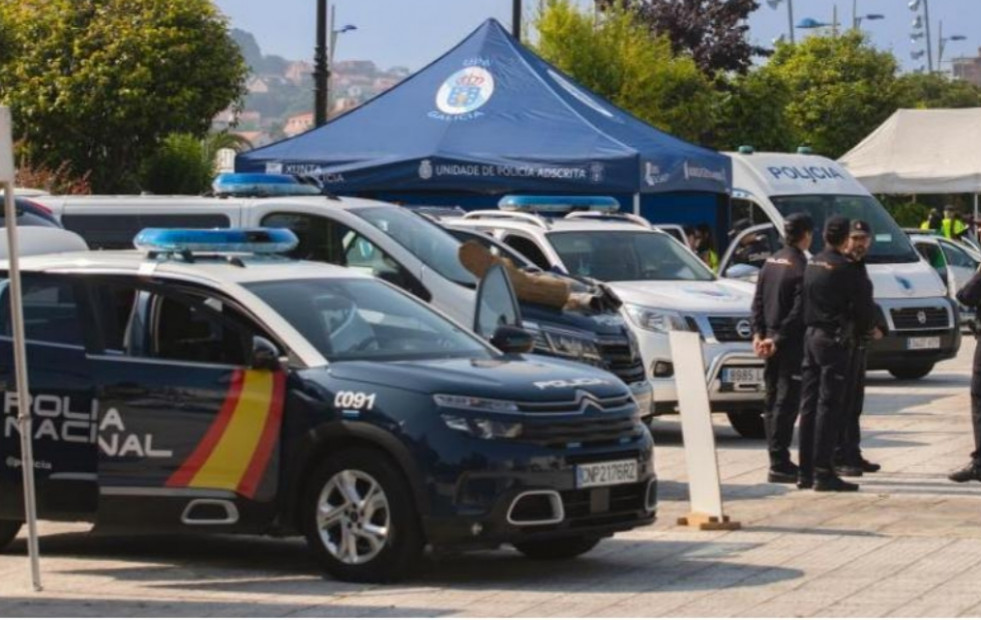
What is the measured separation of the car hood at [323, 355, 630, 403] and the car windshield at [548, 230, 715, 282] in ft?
25.9

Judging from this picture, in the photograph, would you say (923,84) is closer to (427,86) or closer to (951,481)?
(427,86)

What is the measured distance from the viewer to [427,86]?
88.7ft

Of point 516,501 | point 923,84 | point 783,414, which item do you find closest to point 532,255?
point 783,414

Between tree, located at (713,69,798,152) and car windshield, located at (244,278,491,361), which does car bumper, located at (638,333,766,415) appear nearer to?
car windshield, located at (244,278,491,361)

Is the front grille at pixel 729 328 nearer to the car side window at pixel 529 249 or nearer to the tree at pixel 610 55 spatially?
the car side window at pixel 529 249

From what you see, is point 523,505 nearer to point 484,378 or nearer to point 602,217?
point 484,378

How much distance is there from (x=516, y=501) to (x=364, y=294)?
1851 millimetres

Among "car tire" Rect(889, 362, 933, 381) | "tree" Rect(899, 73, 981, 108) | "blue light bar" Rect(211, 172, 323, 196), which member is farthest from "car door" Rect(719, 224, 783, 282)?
"tree" Rect(899, 73, 981, 108)

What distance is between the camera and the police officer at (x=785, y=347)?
15.0 meters

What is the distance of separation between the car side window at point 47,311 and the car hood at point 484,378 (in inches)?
58.9

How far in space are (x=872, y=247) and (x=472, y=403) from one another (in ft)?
47.0

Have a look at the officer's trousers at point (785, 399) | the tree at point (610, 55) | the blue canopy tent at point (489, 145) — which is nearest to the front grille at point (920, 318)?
the blue canopy tent at point (489, 145)

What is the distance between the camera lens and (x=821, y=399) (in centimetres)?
1455

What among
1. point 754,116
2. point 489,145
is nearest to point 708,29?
point 754,116
